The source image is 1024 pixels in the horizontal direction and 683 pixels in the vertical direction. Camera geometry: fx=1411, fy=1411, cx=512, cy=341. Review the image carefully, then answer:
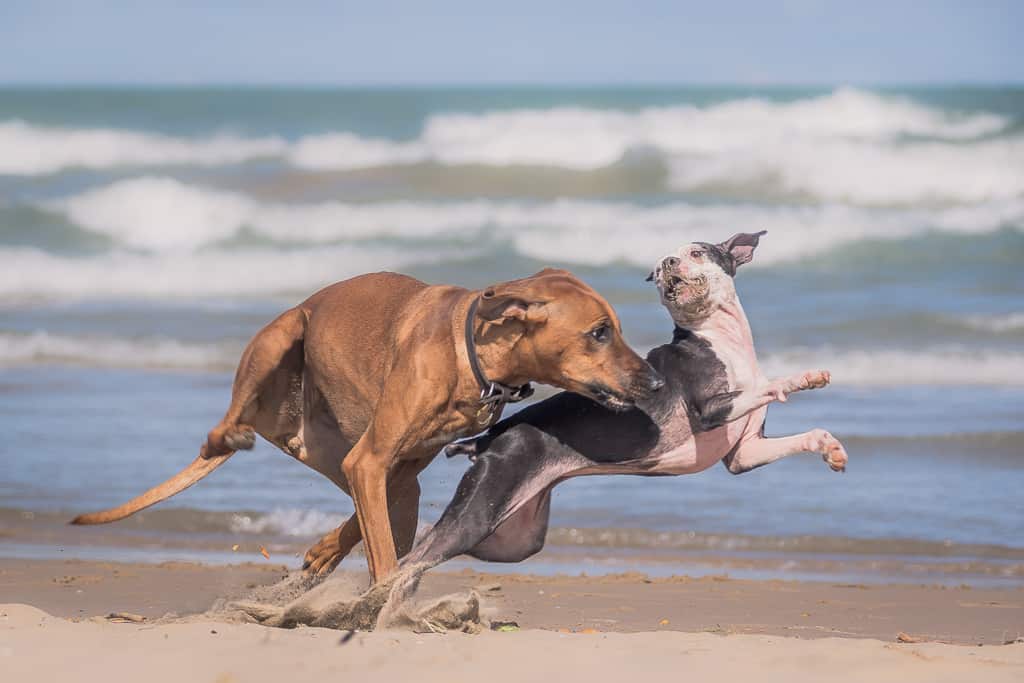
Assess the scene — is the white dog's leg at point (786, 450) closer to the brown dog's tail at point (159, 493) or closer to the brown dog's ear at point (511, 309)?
the brown dog's ear at point (511, 309)

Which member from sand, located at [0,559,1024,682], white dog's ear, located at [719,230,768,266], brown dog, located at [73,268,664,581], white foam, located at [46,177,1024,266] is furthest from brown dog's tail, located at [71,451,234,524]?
white foam, located at [46,177,1024,266]

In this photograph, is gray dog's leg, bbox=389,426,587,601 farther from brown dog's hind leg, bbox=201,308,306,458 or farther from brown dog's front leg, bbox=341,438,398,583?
brown dog's hind leg, bbox=201,308,306,458

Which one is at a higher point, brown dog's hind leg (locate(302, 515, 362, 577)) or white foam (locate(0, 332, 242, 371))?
brown dog's hind leg (locate(302, 515, 362, 577))

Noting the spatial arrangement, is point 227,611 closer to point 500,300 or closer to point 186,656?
point 186,656

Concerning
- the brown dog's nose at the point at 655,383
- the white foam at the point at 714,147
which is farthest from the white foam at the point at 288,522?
the white foam at the point at 714,147

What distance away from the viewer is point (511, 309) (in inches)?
191

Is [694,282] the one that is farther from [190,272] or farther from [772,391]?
[190,272]

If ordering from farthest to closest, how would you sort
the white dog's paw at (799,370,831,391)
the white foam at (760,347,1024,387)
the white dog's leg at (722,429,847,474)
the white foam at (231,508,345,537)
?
the white foam at (760,347,1024,387)
the white foam at (231,508,345,537)
the white dog's leg at (722,429,847,474)
the white dog's paw at (799,370,831,391)

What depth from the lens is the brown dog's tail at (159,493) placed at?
222 inches

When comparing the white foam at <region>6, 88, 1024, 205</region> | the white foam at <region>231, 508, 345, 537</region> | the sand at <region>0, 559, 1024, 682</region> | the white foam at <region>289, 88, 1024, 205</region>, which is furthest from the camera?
the white foam at <region>6, 88, 1024, 205</region>

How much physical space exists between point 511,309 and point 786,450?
4.01 ft

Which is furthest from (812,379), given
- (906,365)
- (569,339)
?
(906,365)

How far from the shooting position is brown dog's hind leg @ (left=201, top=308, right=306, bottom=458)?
5766 mm

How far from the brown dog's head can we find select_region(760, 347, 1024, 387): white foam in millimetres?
6885
